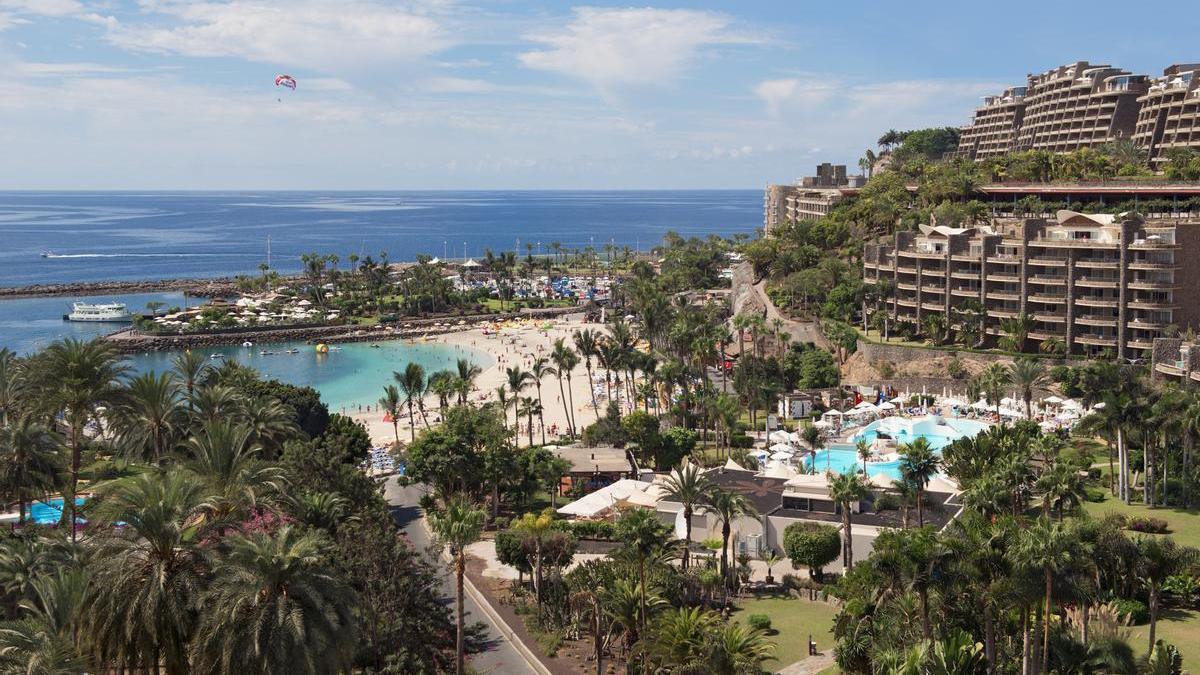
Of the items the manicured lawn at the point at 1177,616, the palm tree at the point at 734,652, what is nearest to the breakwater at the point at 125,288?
the manicured lawn at the point at 1177,616

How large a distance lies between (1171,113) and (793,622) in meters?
96.7

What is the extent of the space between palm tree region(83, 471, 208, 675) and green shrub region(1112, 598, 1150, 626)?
28113 millimetres

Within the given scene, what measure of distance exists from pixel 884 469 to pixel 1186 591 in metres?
19.1

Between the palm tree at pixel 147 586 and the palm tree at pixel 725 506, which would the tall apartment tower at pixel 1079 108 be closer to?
the palm tree at pixel 725 506

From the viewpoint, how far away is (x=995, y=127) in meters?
147

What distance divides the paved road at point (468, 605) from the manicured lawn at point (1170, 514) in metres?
25.7

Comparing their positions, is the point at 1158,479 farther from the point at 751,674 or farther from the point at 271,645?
the point at 271,645

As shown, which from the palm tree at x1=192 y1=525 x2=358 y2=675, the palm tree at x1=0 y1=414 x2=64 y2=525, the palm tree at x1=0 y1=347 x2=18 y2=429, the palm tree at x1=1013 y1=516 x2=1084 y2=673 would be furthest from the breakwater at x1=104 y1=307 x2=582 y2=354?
the palm tree at x1=192 y1=525 x2=358 y2=675

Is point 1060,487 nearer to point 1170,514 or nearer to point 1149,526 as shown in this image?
point 1149,526

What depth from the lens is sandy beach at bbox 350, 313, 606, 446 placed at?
260 ft

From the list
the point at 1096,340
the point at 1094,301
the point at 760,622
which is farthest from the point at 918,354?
the point at 760,622

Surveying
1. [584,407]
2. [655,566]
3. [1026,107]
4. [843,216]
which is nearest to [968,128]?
[1026,107]

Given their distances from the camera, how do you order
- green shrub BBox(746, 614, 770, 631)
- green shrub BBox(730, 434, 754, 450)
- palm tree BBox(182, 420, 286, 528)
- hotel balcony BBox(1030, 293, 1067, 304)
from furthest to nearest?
hotel balcony BBox(1030, 293, 1067, 304) < green shrub BBox(730, 434, 754, 450) < green shrub BBox(746, 614, 770, 631) < palm tree BBox(182, 420, 286, 528)

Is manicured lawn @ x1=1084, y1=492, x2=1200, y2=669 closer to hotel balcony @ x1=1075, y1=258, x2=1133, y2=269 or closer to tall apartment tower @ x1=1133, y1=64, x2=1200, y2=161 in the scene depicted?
hotel balcony @ x1=1075, y1=258, x2=1133, y2=269
